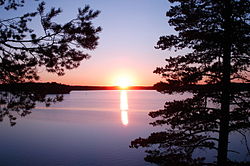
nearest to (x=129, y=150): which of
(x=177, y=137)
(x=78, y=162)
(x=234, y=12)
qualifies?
(x=78, y=162)

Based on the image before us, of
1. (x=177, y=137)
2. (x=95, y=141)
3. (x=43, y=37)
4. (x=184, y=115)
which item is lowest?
(x=95, y=141)

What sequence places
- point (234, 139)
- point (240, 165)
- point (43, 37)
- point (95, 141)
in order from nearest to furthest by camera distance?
point (43, 37) < point (240, 165) < point (234, 139) < point (95, 141)

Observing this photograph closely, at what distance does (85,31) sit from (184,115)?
508 cm

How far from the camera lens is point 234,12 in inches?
285

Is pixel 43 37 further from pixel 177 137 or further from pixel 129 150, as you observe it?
pixel 129 150

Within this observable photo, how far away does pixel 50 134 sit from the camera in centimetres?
3150

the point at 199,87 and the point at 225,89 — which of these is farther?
the point at 199,87

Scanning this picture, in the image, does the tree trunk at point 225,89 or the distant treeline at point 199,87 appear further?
the distant treeline at point 199,87

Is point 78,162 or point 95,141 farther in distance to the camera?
point 95,141

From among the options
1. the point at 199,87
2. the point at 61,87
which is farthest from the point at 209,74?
the point at 61,87

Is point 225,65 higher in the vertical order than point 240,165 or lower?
higher

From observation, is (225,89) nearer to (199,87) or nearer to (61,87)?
(199,87)

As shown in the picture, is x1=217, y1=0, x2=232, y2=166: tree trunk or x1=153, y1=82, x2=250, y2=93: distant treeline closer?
x1=217, y1=0, x2=232, y2=166: tree trunk

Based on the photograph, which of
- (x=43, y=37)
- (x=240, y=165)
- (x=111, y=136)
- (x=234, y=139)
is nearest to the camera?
(x=43, y=37)
